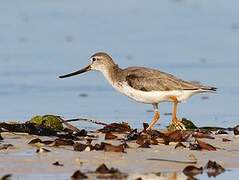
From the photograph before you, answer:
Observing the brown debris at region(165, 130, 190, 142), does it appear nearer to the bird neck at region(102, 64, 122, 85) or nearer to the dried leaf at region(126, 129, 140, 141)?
the dried leaf at region(126, 129, 140, 141)

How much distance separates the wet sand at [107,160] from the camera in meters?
8.05

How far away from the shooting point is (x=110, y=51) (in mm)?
16219

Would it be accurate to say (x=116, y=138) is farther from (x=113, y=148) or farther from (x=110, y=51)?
(x=110, y=51)

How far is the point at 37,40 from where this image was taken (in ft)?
57.8

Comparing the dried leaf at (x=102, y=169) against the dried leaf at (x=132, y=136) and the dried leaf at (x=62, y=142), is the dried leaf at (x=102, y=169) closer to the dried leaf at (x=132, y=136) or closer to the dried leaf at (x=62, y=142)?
the dried leaf at (x=62, y=142)

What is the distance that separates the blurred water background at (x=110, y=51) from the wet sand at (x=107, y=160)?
213cm

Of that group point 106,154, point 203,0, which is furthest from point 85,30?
point 106,154

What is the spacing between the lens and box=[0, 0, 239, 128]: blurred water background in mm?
12242

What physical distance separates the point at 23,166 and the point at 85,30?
10609mm

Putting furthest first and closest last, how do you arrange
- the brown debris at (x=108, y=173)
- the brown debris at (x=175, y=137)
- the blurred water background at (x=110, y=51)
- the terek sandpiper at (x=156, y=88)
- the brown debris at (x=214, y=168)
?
the blurred water background at (x=110, y=51)
the terek sandpiper at (x=156, y=88)
the brown debris at (x=175, y=137)
the brown debris at (x=214, y=168)
the brown debris at (x=108, y=173)

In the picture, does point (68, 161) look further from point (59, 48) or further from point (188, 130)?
point (59, 48)

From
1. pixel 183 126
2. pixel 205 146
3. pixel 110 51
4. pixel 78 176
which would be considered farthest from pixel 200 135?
pixel 110 51

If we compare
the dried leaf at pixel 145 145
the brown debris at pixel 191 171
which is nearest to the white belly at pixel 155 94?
the dried leaf at pixel 145 145

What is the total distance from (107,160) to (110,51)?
7798 millimetres
